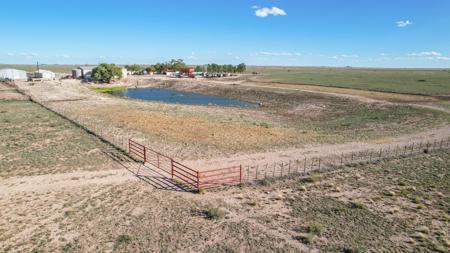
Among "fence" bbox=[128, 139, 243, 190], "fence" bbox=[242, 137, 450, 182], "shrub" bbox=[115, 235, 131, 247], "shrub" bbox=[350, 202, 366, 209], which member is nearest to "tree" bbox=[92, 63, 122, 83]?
"fence" bbox=[128, 139, 243, 190]

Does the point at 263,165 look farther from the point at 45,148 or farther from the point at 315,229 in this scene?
the point at 45,148

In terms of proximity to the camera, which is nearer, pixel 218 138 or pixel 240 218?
pixel 240 218

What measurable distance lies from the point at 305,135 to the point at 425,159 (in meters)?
10.7

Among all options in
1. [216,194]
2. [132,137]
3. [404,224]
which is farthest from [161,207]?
[132,137]

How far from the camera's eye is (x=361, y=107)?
5088cm

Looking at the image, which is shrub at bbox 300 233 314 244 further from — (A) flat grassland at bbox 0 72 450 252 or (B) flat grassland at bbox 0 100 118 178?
(B) flat grassland at bbox 0 100 118 178

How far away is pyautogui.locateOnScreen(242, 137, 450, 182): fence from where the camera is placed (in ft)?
66.1

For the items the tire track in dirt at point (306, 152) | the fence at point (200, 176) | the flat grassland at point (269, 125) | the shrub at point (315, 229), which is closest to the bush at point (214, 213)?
the fence at point (200, 176)

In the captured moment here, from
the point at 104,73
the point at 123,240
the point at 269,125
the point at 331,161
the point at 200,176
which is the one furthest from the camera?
the point at 104,73

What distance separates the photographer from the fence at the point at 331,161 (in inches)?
794

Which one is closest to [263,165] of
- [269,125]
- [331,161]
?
[331,161]

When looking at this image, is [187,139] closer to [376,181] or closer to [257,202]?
[257,202]

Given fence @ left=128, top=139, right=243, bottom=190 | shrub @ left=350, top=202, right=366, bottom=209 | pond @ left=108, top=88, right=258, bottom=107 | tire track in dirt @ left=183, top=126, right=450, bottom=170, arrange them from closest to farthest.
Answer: shrub @ left=350, top=202, right=366, bottom=209 → fence @ left=128, top=139, right=243, bottom=190 → tire track in dirt @ left=183, top=126, right=450, bottom=170 → pond @ left=108, top=88, right=258, bottom=107

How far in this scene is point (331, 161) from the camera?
2286cm
